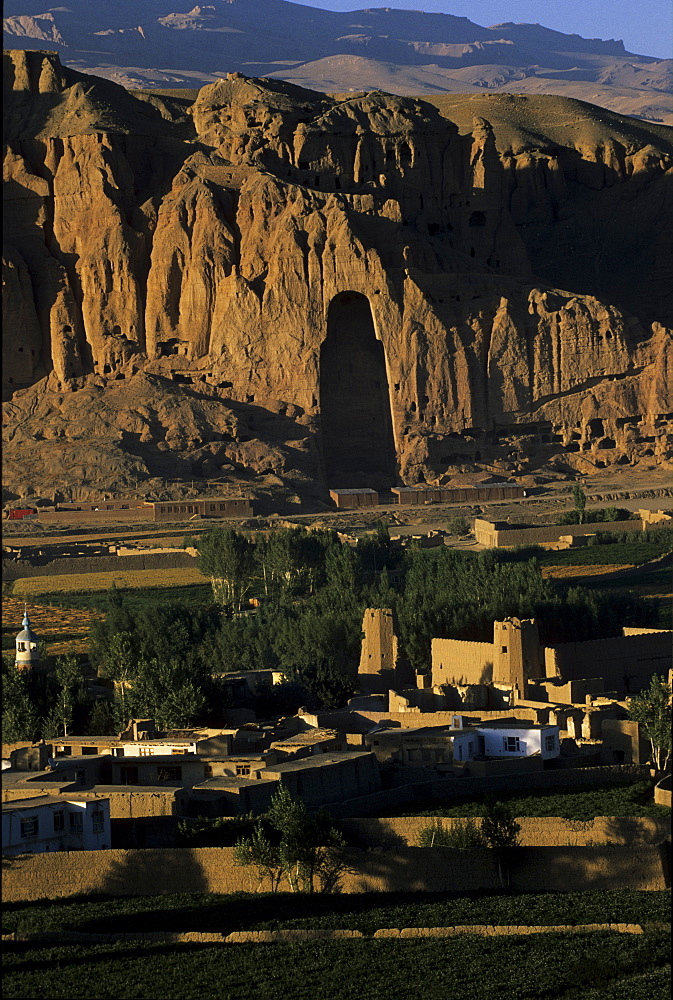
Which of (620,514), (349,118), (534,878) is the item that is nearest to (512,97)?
(349,118)

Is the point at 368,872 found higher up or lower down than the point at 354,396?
lower down

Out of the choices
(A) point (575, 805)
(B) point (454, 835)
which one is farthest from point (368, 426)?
(B) point (454, 835)

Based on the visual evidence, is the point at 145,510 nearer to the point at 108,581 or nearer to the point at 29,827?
the point at 108,581

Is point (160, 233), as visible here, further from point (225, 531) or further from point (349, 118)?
point (225, 531)

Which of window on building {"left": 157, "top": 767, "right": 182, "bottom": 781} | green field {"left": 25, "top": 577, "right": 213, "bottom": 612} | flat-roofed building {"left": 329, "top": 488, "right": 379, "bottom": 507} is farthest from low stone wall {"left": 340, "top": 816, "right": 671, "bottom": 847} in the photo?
flat-roofed building {"left": 329, "top": 488, "right": 379, "bottom": 507}

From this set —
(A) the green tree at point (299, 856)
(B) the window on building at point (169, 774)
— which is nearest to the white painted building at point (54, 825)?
(A) the green tree at point (299, 856)

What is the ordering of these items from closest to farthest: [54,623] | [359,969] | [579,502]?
1. [359,969]
2. [54,623]
3. [579,502]
